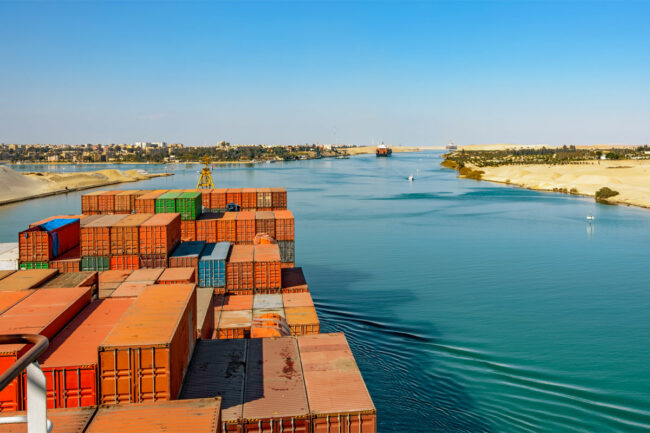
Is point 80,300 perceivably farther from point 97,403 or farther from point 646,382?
point 646,382

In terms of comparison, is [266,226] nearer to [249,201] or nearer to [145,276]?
[249,201]

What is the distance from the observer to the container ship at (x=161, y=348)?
8.96m

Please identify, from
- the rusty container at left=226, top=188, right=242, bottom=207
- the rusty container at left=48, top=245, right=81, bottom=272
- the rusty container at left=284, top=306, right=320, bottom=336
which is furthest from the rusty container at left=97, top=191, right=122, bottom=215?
the rusty container at left=284, top=306, right=320, bottom=336

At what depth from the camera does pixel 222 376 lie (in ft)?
38.8

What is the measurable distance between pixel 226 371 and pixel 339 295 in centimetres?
1857

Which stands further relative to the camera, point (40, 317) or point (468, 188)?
point (468, 188)

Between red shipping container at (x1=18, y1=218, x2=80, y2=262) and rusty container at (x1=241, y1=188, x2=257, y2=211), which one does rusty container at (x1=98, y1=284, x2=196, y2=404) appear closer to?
red shipping container at (x1=18, y1=218, x2=80, y2=262)

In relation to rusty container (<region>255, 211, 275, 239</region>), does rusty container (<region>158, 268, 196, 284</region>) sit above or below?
below

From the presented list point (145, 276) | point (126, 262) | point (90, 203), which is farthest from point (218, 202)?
point (145, 276)

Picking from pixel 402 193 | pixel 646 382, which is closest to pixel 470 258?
pixel 646 382

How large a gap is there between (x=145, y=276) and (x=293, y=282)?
738 centimetres

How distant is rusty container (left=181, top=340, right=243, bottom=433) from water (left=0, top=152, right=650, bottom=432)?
6.54 metres

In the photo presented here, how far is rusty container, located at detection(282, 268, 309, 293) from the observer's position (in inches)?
937

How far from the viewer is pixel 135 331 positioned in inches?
428
